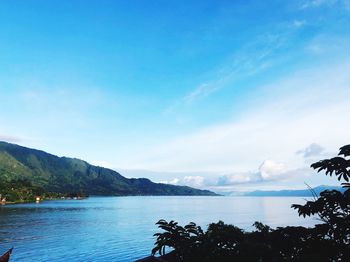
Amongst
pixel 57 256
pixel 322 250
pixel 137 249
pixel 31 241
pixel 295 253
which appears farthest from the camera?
pixel 31 241

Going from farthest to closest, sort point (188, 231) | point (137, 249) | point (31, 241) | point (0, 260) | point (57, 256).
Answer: point (31, 241)
point (137, 249)
point (57, 256)
point (0, 260)
point (188, 231)

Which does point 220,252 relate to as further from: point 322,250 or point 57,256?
point 57,256

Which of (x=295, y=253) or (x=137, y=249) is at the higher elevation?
(x=295, y=253)

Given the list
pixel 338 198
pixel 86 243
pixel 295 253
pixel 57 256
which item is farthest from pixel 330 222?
pixel 86 243

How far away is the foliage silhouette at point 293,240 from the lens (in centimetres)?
955

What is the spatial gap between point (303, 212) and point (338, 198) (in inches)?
46.9

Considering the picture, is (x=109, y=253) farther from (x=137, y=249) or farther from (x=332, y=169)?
(x=332, y=169)

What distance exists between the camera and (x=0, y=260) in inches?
1227

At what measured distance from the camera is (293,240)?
10.5m

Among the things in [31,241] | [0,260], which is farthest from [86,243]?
[0,260]

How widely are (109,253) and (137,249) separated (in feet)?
26.2

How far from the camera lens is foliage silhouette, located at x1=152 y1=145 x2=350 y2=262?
31.3 ft

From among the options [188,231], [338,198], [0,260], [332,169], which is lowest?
[0,260]

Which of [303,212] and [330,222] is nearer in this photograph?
[330,222]
